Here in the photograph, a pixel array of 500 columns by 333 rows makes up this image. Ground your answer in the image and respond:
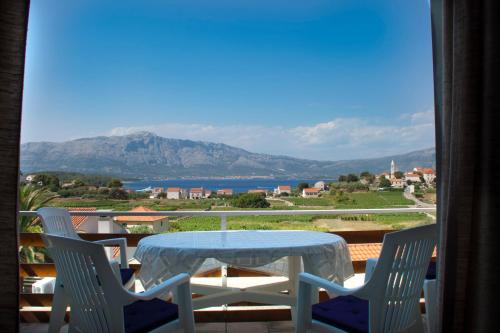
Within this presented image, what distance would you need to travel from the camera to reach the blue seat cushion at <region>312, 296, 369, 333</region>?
1.98 m

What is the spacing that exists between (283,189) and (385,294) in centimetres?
907

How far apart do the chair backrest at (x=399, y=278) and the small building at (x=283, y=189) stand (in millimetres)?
8249

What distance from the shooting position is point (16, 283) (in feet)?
5.52

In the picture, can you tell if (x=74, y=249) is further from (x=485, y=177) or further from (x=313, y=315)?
(x=485, y=177)

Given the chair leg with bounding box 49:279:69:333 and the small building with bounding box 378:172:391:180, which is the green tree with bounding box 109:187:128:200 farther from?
the chair leg with bounding box 49:279:69:333

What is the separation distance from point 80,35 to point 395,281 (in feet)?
75.0

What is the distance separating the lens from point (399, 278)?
201cm

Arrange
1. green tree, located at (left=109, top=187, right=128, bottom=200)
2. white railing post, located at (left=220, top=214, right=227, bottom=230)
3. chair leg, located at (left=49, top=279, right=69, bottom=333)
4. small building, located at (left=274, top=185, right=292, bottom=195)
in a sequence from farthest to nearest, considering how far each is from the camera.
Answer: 1. green tree, located at (left=109, top=187, right=128, bottom=200)
2. small building, located at (left=274, top=185, right=292, bottom=195)
3. white railing post, located at (left=220, top=214, right=227, bottom=230)
4. chair leg, located at (left=49, top=279, right=69, bottom=333)

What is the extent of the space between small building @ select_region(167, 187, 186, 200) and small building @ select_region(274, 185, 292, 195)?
91.2 inches

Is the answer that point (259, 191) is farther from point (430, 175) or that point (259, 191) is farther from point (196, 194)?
point (430, 175)

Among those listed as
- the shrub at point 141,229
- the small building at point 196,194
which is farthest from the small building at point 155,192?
the shrub at point 141,229

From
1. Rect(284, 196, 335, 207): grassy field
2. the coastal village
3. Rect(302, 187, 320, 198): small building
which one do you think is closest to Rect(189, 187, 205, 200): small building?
the coastal village

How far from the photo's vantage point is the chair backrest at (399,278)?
1927 millimetres

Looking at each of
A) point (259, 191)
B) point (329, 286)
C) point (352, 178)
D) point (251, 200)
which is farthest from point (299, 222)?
point (352, 178)
